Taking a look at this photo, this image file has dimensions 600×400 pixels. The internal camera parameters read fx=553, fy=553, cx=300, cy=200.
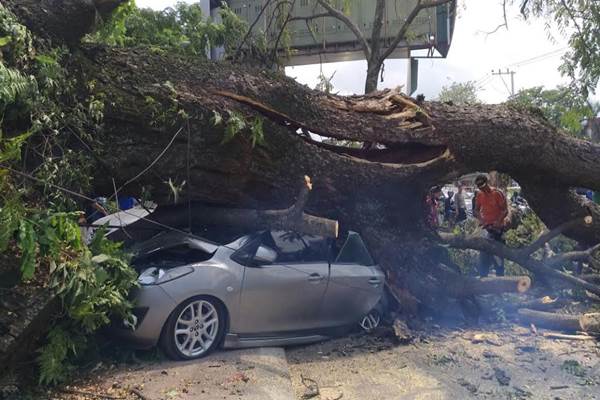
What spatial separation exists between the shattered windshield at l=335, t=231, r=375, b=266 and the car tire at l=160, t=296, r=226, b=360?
169 centimetres

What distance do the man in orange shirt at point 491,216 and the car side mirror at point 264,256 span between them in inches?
182

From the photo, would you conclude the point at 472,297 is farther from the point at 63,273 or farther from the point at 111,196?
the point at 63,273

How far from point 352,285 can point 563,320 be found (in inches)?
117

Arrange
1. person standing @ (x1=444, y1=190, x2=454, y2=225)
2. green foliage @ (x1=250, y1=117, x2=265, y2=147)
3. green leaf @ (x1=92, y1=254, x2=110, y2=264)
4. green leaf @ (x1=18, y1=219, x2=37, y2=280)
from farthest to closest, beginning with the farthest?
person standing @ (x1=444, y1=190, x2=454, y2=225) < green foliage @ (x1=250, y1=117, x2=265, y2=147) < green leaf @ (x1=92, y1=254, x2=110, y2=264) < green leaf @ (x1=18, y1=219, x2=37, y2=280)

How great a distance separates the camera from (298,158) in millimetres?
6566

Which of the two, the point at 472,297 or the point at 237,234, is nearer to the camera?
the point at 237,234

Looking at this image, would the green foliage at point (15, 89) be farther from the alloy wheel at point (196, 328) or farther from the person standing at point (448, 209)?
the person standing at point (448, 209)

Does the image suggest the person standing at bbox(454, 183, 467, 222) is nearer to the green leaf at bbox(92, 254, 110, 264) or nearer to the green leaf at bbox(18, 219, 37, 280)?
the green leaf at bbox(92, 254, 110, 264)

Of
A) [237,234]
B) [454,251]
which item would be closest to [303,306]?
[237,234]

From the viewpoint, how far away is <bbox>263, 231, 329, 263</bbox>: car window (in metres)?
6.03

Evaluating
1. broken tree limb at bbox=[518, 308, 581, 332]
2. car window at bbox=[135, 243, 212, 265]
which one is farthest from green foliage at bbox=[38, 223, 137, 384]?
broken tree limb at bbox=[518, 308, 581, 332]

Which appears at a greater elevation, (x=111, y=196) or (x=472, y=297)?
(x=111, y=196)

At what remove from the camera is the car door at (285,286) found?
5676 mm

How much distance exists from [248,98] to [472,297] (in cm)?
396
